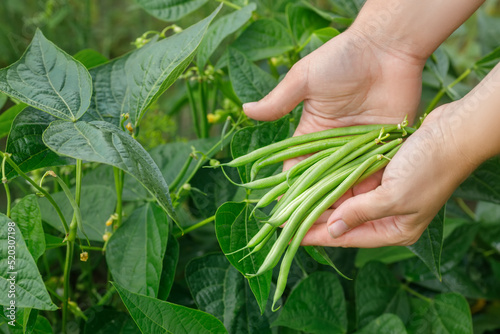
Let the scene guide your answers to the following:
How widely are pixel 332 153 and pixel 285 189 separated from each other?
138mm

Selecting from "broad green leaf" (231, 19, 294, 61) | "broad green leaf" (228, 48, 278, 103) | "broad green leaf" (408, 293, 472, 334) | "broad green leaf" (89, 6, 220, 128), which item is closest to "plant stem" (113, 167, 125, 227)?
"broad green leaf" (89, 6, 220, 128)

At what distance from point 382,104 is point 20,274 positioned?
92 cm

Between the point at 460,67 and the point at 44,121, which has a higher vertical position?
the point at 44,121

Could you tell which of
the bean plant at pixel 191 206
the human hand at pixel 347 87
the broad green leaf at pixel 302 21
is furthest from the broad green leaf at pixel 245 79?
the broad green leaf at pixel 302 21

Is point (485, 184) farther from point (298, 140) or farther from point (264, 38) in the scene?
point (264, 38)

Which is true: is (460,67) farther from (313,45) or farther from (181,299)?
(181,299)

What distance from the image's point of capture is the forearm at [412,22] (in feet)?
3.52

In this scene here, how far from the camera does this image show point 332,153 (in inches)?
39.2

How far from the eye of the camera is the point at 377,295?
1.21m

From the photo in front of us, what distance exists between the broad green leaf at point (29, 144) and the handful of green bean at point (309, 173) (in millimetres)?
382

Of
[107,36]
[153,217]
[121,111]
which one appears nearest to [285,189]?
[153,217]

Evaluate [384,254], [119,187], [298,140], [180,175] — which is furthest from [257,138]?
[384,254]

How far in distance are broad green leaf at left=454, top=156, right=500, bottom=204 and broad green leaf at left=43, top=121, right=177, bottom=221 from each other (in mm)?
838

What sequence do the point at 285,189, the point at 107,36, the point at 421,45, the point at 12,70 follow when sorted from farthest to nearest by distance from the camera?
1. the point at 107,36
2. the point at 421,45
3. the point at 285,189
4. the point at 12,70
